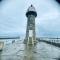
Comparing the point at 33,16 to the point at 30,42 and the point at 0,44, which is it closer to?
the point at 30,42

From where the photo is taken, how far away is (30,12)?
3459cm

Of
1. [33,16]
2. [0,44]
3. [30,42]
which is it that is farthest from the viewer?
[33,16]

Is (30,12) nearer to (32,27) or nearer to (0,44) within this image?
(32,27)

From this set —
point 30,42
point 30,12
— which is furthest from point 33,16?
point 30,42

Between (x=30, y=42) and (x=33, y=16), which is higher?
(x=33, y=16)

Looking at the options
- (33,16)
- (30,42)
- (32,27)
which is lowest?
(30,42)

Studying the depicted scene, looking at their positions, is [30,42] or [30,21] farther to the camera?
[30,21]

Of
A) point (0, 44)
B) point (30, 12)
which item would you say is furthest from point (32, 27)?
point (0, 44)

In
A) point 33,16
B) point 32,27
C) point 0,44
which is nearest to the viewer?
point 0,44

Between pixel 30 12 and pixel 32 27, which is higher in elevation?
pixel 30 12

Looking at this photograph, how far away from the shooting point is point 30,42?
2531 cm

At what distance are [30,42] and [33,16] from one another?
408 inches

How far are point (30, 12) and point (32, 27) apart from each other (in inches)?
186

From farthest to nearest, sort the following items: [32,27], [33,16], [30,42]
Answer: [33,16] < [32,27] < [30,42]
